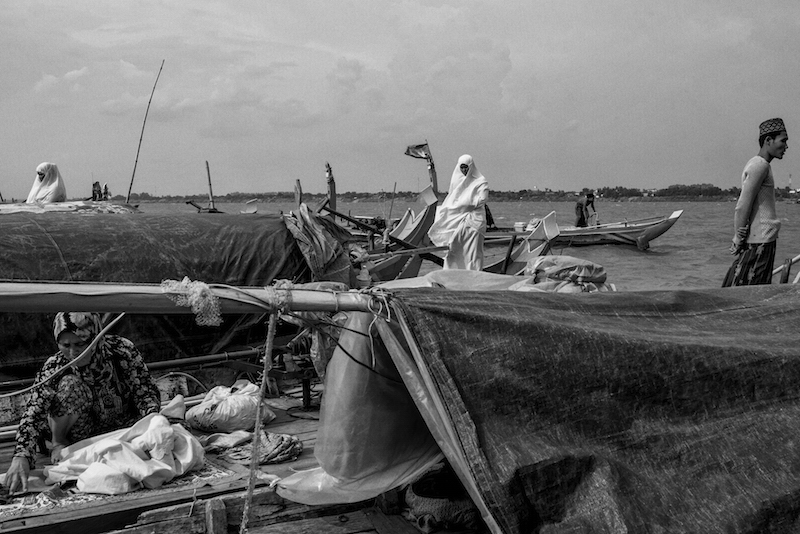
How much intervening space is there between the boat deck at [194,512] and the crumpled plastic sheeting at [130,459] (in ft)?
0.19

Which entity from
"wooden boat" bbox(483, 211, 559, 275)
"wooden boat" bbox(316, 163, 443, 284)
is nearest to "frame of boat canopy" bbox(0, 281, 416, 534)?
"wooden boat" bbox(316, 163, 443, 284)

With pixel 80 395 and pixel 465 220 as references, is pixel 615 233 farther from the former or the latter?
pixel 80 395

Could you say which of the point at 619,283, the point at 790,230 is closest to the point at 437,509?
the point at 619,283

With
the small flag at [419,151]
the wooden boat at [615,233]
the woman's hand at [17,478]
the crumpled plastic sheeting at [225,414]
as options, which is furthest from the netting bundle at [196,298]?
the wooden boat at [615,233]

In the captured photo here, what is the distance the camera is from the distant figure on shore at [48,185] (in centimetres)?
900

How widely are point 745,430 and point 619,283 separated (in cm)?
1738

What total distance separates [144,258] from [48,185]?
394 centimetres

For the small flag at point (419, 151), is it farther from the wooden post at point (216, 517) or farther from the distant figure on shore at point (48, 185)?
the wooden post at point (216, 517)

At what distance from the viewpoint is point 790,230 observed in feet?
147

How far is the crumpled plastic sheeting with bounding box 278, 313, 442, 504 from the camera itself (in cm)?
322

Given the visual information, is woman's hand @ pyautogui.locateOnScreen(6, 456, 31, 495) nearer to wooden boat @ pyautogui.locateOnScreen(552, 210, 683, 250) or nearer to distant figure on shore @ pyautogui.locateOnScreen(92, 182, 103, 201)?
distant figure on shore @ pyautogui.locateOnScreen(92, 182, 103, 201)

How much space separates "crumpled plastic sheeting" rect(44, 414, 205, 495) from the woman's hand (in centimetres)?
14

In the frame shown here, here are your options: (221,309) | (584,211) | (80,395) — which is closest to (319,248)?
(80,395)

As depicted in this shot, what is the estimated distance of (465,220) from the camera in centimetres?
1009
